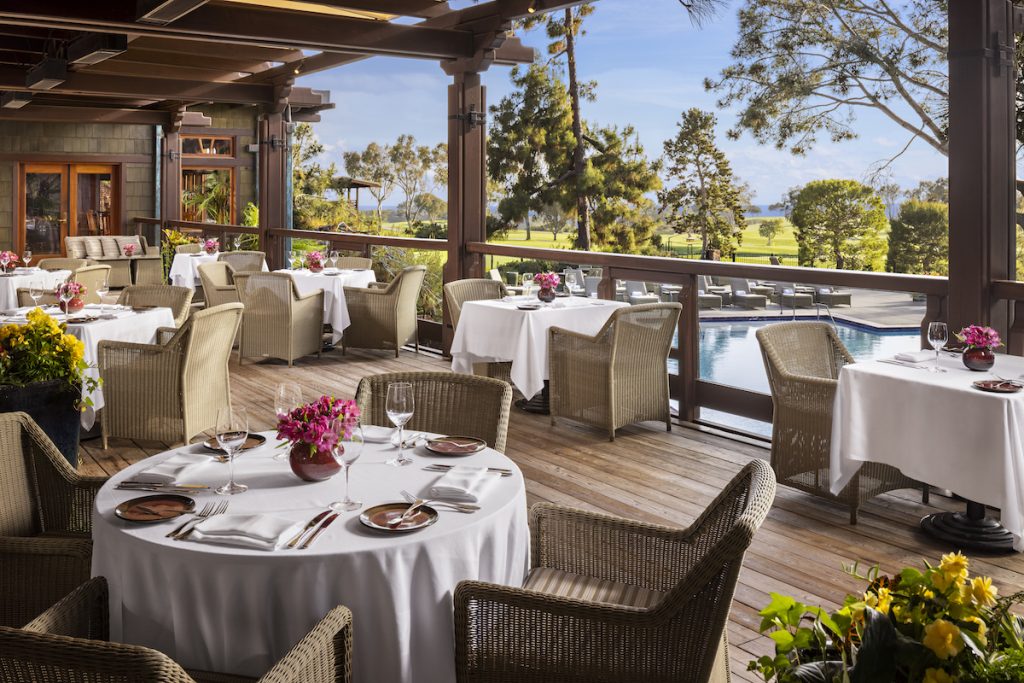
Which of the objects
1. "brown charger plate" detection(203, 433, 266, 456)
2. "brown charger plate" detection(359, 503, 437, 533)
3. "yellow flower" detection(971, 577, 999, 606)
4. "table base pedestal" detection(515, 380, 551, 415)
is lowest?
"table base pedestal" detection(515, 380, 551, 415)

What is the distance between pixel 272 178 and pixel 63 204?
8112mm

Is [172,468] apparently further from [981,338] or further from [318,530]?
[981,338]

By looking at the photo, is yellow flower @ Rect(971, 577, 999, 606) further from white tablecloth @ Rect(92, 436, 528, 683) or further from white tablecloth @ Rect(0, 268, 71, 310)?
white tablecloth @ Rect(0, 268, 71, 310)

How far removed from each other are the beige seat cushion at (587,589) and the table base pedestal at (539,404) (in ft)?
12.7

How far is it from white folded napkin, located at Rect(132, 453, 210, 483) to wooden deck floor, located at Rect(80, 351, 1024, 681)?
1.75m

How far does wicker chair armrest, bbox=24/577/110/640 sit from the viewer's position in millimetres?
2002

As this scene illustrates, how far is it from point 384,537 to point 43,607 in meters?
1.03

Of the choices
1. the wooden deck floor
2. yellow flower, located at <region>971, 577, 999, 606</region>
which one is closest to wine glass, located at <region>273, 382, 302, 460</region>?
the wooden deck floor

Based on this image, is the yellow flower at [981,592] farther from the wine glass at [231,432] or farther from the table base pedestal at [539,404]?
the table base pedestal at [539,404]

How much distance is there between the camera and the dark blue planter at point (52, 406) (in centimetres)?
388

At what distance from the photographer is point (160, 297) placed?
6727 millimetres

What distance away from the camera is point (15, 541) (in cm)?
238

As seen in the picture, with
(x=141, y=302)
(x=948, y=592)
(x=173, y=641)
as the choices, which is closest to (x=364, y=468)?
(x=173, y=641)

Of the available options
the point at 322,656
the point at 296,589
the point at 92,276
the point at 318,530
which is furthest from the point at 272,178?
the point at 322,656
